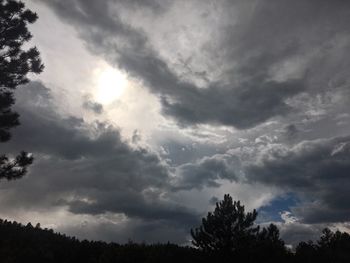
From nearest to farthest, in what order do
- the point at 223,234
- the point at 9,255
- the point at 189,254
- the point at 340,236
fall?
the point at 9,255 → the point at 189,254 → the point at 223,234 → the point at 340,236

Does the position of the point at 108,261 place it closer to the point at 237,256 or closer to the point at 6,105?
the point at 237,256

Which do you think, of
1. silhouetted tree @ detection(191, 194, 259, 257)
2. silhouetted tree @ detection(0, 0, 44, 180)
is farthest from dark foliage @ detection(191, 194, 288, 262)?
silhouetted tree @ detection(0, 0, 44, 180)

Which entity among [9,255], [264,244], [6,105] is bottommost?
[9,255]

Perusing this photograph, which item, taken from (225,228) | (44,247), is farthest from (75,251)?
(225,228)

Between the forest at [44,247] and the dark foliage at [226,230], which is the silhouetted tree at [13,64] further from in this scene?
the dark foliage at [226,230]

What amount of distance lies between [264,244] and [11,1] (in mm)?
22966

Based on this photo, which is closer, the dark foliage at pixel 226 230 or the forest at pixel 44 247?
the forest at pixel 44 247

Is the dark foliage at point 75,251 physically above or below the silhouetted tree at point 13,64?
below

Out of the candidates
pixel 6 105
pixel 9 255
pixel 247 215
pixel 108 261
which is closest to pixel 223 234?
pixel 247 215

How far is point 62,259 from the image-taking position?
25.4 meters

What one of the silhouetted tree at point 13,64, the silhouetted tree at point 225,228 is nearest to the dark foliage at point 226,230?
the silhouetted tree at point 225,228

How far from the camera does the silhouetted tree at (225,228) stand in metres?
32.5

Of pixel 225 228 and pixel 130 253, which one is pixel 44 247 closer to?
pixel 130 253

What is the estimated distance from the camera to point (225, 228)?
1310 inches
